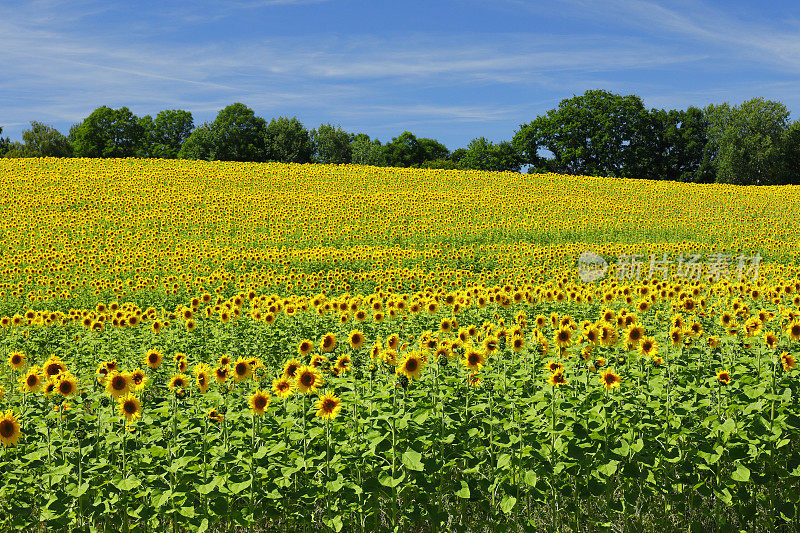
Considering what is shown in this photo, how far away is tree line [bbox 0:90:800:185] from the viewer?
2899 inches

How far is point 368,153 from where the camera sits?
8562 centimetres

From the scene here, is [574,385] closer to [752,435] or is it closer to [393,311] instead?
[752,435]

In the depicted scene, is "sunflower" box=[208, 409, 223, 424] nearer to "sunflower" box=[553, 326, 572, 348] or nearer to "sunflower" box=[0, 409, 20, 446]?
"sunflower" box=[0, 409, 20, 446]

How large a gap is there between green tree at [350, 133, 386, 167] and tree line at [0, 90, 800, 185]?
0.50 ft

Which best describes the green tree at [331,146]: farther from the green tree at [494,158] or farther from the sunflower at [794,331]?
the sunflower at [794,331]

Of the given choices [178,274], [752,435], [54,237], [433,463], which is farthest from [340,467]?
Answer: [54,237]

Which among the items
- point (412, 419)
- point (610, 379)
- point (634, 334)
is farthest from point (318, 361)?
point (634, 334)

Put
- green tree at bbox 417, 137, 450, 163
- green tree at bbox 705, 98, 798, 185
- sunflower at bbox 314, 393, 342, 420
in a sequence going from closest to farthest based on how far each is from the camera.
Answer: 1. sunflower at bbox 314, 393, 342, 420
2. green tree at bbox 705, 98, 798, 185
3. green tree at bbox 417, 137, 450, 163

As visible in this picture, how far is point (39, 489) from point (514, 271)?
14.9 metres

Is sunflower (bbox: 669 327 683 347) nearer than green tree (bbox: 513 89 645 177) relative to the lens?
Yes

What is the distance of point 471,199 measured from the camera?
35.1 meters

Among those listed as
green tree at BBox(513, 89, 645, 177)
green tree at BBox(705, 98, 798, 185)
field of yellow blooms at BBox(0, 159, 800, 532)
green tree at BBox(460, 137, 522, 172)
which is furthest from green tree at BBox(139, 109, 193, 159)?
field of yellow blooms at BBox(0, 159, 800, 532)

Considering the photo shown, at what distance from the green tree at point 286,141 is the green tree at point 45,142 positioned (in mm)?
30931

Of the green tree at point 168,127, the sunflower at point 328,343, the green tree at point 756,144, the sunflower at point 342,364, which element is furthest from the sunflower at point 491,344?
the green tree at point 168,127
